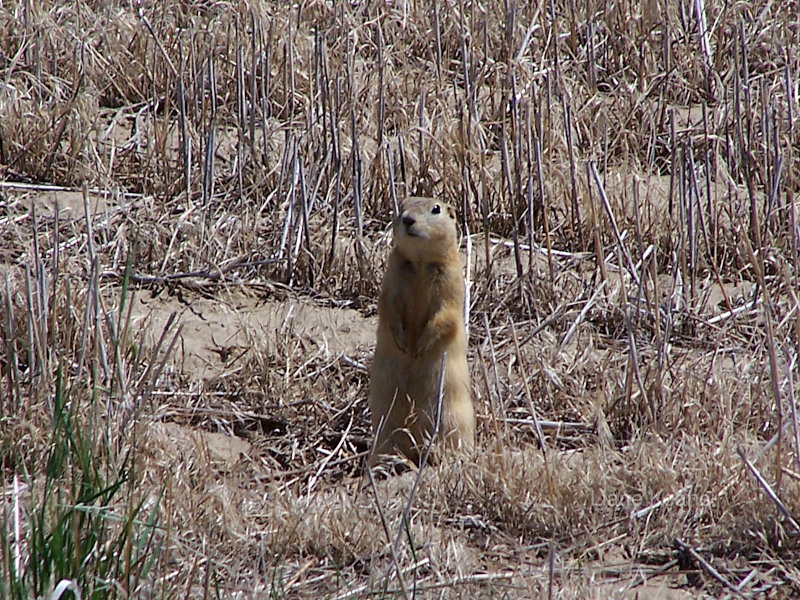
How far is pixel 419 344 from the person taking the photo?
4.59 m

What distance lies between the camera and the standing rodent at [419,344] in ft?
15.0

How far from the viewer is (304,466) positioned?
185 inches

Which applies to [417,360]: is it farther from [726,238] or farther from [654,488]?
[726,238]

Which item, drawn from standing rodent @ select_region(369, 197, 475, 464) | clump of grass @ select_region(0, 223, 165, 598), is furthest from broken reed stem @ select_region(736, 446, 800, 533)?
clump of grass @ select_region(0, 223, 165, 598)

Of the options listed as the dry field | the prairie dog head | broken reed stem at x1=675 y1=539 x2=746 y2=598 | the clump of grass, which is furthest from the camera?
the prairie dog head

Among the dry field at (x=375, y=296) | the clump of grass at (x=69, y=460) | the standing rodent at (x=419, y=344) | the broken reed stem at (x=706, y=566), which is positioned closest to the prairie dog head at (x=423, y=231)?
the standing rodent at (x=419, y=344)

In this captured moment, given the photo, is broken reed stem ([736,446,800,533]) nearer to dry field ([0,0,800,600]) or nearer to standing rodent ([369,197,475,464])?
dry field ([0,0,800,600])

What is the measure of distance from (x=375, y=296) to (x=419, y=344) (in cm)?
113

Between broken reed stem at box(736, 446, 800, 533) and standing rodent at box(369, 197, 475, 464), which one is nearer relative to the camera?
broken reed stem at box(736, 446, 800, 533)

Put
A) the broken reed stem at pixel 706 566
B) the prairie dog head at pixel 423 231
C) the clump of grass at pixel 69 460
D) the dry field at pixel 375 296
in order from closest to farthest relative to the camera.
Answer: the clump of grass at pixel 69 460 → the broken reed stem at pixel 706 566 → the dry field at pixel 375 296 → the prairie dog head at pixel 423 231

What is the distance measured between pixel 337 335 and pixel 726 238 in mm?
2012

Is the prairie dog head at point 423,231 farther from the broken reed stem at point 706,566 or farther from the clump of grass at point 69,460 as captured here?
the broken reed stem at point 706,566

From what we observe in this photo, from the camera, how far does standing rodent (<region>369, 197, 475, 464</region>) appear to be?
4.58m

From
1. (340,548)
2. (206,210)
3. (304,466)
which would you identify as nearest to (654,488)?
(340,548)
